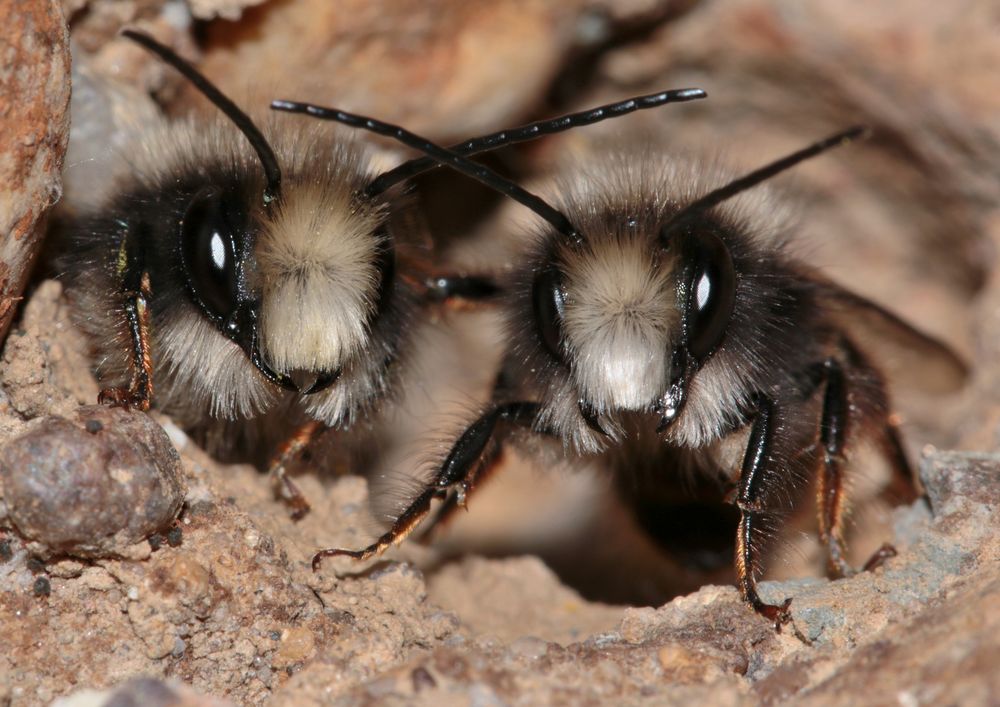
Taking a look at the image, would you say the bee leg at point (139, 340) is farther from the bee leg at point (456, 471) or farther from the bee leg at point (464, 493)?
the bee leg at point (464, 493)

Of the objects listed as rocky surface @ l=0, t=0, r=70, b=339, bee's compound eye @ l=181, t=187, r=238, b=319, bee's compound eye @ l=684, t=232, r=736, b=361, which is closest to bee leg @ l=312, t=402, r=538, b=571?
bee's compound eye @ l=684, t=232, r=736, b=361

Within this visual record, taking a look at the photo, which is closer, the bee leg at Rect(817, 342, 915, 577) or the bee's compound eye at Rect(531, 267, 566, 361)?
the bee's compound eye at Rect(531, 267, 566, 361)

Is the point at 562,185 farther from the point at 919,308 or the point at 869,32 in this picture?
the point at 919,308

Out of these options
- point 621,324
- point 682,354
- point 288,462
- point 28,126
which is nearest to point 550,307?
point 621,324

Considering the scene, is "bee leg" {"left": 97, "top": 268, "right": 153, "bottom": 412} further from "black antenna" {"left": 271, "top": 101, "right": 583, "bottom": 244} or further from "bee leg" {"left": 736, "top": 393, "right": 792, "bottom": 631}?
"bee leg" {"left": 736, "top": 393, "right": 792, "bottom": 631}

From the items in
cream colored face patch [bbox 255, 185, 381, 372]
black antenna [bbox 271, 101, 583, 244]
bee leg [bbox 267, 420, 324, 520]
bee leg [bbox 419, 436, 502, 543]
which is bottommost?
bee leg [bbox 267, 420, 324, 520]

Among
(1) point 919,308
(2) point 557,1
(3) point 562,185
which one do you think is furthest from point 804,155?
(1) point 919,308
